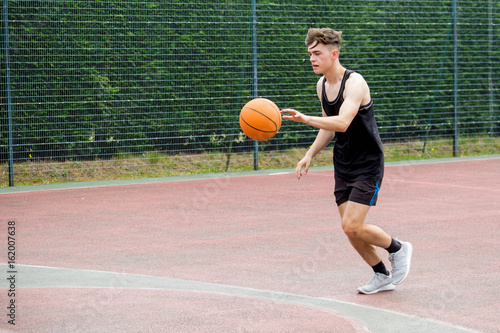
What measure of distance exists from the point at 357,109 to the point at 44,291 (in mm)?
2623

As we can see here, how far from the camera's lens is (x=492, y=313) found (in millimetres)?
4762

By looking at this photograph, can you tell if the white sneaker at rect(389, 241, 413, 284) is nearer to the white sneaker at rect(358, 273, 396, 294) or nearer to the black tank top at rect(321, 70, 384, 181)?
the white sneaker at rect(358, 273, 396, 294)

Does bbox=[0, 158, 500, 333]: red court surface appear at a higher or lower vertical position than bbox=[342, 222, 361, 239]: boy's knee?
lower

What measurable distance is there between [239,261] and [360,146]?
175 cm

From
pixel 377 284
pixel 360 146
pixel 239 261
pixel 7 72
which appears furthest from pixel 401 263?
pixel 7 72

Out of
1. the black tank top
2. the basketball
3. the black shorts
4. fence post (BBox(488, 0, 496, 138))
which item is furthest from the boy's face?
fence post (BBox(488, 0, 496, 138))

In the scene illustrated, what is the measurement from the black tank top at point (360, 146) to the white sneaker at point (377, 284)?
0.72m

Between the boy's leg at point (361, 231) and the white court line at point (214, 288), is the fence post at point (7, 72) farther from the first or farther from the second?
the boy's leg at point (361, 231)

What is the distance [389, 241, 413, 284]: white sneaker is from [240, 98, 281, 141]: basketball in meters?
1.28

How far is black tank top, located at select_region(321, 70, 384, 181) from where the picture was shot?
5.24 m

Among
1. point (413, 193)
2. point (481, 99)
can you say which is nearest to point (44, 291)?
point (413, 193)

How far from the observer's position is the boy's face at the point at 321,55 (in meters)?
5.19

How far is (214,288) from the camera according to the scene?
18.1 ft

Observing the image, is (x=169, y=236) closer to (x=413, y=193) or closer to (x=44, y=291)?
(x=44, y=291)
